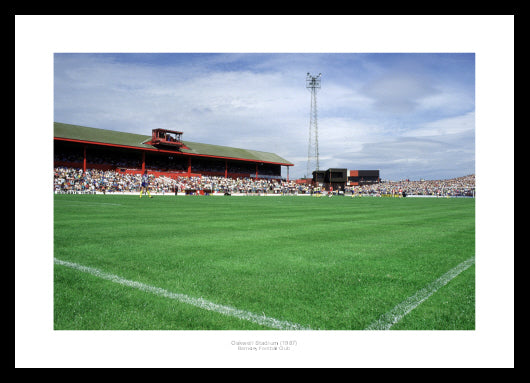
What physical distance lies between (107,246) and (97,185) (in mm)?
32468

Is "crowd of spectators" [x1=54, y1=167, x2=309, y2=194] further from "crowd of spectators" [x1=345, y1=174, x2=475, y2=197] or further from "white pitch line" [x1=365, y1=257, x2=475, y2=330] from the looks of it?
"white pitch line" [x1=365, y1=257, x2=475, y2=330]

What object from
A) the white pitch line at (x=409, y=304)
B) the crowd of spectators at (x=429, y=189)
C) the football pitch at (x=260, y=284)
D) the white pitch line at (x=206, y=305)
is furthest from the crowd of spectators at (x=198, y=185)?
the white pitch line at (x=206, y=305)

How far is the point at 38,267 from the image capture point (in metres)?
2.73

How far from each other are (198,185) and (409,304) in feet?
143

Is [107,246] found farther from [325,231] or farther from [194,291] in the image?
[325,231]

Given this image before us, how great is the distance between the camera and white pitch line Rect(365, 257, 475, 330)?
2371 millimetres

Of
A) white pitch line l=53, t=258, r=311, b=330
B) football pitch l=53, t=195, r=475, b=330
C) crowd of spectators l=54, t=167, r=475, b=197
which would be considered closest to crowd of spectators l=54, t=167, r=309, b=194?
crowd of spectators l=54, t=167, r=475, b=197

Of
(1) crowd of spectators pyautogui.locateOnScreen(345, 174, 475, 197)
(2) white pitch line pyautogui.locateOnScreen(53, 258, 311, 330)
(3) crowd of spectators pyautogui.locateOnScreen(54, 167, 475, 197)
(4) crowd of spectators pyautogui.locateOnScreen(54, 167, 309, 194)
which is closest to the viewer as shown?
(2) white pitch line pyautogui.locateOnScreen(53, 258, 311, 330)

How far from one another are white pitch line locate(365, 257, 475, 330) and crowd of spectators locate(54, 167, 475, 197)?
79.5 feet

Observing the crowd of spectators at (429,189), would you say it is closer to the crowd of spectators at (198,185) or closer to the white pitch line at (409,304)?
the crowd of spectators at (198,185)

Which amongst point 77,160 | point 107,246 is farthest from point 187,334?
point 77,160

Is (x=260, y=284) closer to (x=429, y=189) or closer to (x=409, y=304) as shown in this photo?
(x=409, y=304)

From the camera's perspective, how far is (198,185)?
44750mm

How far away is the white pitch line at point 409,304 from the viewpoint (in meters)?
2.37
